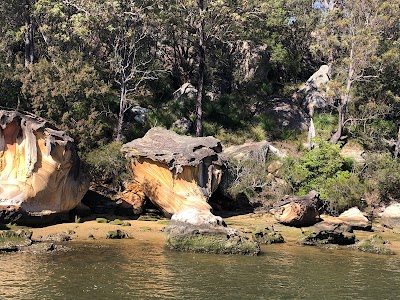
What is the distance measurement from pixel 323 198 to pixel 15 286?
18788 millimetres

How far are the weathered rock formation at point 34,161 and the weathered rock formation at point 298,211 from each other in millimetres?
10301

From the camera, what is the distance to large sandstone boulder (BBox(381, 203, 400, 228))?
26.0m

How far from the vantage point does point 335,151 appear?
3022 cm

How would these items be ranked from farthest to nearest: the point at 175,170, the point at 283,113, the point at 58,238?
the point at 283,113, the point at 175,170, the point at 58,238

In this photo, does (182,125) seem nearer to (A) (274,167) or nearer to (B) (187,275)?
(A) (274,167)

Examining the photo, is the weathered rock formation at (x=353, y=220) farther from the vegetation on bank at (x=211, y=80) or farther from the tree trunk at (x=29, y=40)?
the tree trunk at (x=29, y=40)

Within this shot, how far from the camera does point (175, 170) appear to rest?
966 inches

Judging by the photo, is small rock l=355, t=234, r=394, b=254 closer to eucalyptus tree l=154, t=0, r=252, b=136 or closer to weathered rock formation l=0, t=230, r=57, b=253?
weathered rock formation l=0, t=230, r=57, b=253

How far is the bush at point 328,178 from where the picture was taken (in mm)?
27250

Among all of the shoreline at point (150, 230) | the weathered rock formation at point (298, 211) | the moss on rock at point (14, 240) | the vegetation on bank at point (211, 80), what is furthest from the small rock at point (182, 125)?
the moss on rock at point (14, 240)

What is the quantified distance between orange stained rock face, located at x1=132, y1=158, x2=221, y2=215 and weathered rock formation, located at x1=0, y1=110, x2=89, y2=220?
14.6ft

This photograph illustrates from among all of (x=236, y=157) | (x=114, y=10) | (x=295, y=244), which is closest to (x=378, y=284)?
(x=295, y=244)

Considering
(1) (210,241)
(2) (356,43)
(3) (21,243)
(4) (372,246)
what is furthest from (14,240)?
(2) (356,43)

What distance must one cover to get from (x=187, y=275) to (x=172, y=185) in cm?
1068
